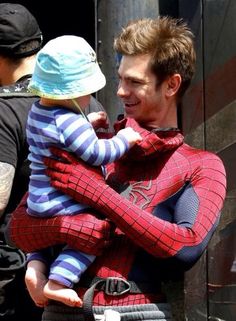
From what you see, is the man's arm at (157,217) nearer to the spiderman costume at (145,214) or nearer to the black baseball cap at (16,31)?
the spiderman costume at (145,214)

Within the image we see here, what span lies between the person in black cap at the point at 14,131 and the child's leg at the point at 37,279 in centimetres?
63

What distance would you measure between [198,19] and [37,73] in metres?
1.75

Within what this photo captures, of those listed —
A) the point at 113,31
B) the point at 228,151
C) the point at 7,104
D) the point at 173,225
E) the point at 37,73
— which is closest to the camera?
the point at 173,225

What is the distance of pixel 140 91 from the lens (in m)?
3.03

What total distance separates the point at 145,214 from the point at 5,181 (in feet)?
3.01

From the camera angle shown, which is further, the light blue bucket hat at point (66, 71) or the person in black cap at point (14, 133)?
the person in black cap at point (14, 133)

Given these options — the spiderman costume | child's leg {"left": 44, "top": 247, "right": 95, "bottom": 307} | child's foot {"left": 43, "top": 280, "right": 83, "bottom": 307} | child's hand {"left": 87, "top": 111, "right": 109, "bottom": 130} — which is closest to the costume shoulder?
the spiderman costume

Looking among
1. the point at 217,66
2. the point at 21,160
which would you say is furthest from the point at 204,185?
the point at 217,66

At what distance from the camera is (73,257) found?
2869mm

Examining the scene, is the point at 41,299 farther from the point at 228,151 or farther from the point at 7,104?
the point at 228,151

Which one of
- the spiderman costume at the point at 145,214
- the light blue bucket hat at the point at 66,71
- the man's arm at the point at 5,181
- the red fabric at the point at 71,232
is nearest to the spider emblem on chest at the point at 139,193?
the spiderman costume at the point at 145,214

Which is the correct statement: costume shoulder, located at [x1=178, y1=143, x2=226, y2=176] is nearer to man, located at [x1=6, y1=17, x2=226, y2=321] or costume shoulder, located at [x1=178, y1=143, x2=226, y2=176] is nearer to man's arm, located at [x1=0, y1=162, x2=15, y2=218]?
man, located at [x1=6, y1=17, x2=226, y2=321]

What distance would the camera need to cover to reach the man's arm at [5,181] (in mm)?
3539

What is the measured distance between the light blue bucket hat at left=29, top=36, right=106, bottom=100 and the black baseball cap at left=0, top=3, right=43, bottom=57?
2.82 ft
